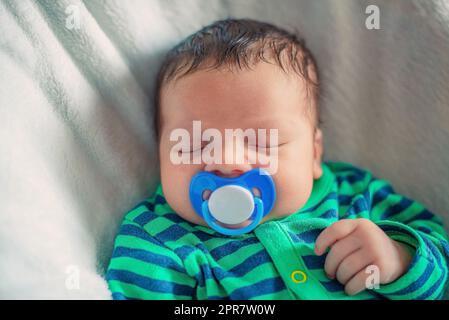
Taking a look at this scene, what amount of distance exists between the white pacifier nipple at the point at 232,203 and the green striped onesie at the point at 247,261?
0.06 meters

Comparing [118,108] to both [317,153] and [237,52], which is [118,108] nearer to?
[237,52]

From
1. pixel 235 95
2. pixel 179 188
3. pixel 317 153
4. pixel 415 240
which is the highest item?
pixel 235 95

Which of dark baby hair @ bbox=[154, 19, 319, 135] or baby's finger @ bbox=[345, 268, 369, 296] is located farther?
dark baby hair @ bbox=[154, 19, 319, 135]

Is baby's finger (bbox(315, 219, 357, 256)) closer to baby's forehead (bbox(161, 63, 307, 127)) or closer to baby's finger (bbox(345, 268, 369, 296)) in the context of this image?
baby's finger (bbox(345, 268, 369, 296))

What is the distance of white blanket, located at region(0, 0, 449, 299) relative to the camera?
95 centimetres

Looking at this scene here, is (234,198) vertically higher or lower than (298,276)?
higher

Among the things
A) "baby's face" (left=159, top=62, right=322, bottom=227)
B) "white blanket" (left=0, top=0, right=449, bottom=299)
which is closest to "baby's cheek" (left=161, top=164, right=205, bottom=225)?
"baby's face" (left=159, top=62, right=322, bottom=227)

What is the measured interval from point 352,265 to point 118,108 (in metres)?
0.55

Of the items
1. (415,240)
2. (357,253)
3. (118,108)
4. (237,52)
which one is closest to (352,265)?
(357,253)

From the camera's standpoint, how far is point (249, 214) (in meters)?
0.98

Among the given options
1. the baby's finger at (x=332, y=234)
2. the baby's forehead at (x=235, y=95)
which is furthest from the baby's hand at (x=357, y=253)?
the baby's forehead at (x=235, y=95)

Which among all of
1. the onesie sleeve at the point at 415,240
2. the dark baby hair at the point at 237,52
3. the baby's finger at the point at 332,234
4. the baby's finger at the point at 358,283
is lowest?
the onesie sleeve at the point at 415,240

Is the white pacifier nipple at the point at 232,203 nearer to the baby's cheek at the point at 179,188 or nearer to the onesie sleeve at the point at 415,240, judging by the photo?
the baby's cheek at the point at 179,188

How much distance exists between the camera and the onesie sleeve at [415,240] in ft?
3.09
